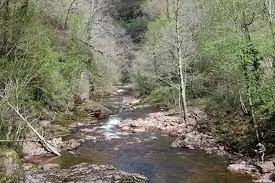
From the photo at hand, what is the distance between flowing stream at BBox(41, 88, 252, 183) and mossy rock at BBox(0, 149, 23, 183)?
6.39 metres

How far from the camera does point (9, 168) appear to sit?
502 inches

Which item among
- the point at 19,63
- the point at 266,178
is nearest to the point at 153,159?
the point at 266,178

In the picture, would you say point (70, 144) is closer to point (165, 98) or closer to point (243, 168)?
point (243, 168)

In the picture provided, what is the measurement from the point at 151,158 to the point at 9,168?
10238 mm

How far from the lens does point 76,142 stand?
24875mm

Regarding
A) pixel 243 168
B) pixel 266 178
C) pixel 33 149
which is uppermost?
pixel 33 149

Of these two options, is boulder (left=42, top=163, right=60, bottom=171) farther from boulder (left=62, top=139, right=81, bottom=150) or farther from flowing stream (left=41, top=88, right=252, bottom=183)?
boulder (left=62, top=139, right=81, bottom=150)

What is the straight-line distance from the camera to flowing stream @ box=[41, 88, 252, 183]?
17.9 meters

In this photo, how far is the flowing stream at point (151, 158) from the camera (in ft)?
58.6

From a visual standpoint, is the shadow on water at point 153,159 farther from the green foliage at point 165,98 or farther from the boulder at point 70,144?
the green foliage at point 165,98

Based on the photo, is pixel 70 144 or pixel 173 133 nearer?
pixel 70 144

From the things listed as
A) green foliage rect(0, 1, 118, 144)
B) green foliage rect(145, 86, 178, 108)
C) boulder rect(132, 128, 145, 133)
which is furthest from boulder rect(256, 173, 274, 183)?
green foliage rect(145, 86, 178, 108)

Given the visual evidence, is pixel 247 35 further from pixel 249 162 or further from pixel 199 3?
pixel 199 3

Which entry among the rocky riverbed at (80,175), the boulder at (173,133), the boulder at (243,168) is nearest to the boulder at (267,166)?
the boulder at (243,168)
